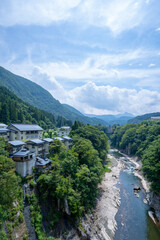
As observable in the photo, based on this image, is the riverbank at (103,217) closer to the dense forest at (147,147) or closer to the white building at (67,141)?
the dense forest at (147,147)

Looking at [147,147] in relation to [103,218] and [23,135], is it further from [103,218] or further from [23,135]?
[23,135]

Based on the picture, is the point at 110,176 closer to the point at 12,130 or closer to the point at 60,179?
the point at 60,179

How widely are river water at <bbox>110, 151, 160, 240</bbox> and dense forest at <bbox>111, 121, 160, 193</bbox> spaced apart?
5210mm

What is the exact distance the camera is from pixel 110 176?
133 ft

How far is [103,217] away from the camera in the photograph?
22.7 metres

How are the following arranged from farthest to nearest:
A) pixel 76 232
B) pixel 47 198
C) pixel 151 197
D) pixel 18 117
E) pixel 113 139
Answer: pixel 113 139
pixel 18 117
pixel 151 197
pixel 47 198
pixel 76 232

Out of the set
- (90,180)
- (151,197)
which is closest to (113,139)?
(151,197)

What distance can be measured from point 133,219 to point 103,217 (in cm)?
563

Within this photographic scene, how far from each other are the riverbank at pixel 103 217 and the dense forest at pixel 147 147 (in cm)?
885

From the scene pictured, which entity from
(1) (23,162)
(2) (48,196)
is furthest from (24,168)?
(2) (48,196)

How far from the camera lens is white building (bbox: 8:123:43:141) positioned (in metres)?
31.5

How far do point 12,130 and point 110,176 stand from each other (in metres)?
31.3

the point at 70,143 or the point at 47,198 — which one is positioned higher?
the point at 70,143

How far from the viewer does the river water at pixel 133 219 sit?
2003cm
